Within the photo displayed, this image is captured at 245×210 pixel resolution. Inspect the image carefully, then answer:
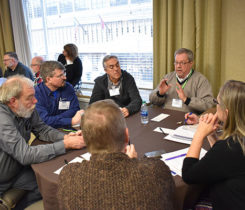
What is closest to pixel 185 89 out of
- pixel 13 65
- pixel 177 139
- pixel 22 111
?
pixel 177 139

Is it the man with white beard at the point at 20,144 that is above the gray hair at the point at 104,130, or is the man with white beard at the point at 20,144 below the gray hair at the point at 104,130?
below

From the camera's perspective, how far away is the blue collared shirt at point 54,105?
2.35m

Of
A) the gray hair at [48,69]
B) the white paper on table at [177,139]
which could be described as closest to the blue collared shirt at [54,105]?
the gray hair at [48,69]

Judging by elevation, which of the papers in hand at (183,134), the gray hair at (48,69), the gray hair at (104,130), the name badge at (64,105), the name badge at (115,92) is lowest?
the papers in hand at (183,134)

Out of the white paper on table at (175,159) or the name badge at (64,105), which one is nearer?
the white paper on table at (175,159)

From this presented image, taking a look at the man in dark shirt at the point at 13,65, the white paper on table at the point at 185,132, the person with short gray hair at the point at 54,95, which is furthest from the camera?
the man in dark shirt at the point at 13,65

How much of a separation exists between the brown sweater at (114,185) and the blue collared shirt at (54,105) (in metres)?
1.42

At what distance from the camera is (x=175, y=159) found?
4.86ft

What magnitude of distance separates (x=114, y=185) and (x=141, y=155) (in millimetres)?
699

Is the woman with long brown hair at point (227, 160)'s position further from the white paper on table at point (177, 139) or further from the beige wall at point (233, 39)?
the beige wall at point (233, 39)

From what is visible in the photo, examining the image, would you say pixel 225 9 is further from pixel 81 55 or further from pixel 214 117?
pixel 81 55

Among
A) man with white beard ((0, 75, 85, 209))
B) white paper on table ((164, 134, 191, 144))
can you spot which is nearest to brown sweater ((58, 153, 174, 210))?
man with white beard ((0, 75, 85, 209))

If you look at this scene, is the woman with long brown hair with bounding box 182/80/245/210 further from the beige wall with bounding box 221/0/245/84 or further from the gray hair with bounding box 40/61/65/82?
the beige wall with bounding box 221/0/245/84

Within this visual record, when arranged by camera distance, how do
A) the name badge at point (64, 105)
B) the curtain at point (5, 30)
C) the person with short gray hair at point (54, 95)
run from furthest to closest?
the curtain at point (5, 30)
the name badge at point (64, 105)
the person with short gray hair at point (54, 95)
